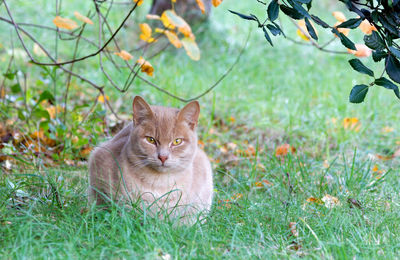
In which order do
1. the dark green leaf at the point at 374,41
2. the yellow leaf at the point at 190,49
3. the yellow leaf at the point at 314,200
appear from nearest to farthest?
the dark green leaf at the point at 374,41, the yellow leaf at the point at 314,200, the yellow leaf at the point at 190,49

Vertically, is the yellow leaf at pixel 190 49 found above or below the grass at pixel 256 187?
above

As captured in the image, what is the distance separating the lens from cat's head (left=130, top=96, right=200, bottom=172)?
262 centimetres

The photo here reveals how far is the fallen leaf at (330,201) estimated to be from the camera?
2.86 m

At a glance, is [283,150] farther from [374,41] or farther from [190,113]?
[374,41]

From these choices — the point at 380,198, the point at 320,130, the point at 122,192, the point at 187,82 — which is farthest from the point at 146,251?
the point at 187,82

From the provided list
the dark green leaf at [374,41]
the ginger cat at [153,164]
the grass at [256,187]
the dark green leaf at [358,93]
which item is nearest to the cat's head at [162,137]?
the ginger cat at [153,164]

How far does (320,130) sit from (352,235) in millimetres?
2193

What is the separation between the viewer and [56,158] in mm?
3695

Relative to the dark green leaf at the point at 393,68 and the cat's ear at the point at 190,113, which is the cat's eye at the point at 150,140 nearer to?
the cat's ear at the point at 190,113

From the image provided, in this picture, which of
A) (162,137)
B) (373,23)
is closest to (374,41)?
(373,23)

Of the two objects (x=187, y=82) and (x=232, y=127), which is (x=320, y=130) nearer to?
(x=232, y=127)

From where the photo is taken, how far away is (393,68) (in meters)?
2.38

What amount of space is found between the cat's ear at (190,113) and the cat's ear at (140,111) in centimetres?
18

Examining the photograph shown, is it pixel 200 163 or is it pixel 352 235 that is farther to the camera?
pixel 200 163
